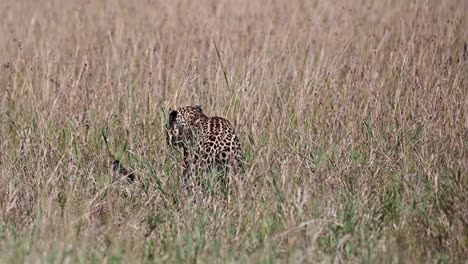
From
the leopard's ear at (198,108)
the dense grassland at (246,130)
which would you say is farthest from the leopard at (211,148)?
the leopard's ear at (198,108)

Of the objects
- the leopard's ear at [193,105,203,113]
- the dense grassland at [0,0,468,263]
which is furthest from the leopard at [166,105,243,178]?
the leopard's ear at [193,105,203,113]

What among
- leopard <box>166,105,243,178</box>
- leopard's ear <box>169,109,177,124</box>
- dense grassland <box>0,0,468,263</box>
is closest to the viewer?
dense grassland <box>0,0,468,263</box>

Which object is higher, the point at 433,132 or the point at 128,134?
the point at 433,132

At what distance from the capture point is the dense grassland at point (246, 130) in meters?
4.32

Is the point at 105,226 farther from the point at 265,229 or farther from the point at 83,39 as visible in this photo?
the point at 83,39

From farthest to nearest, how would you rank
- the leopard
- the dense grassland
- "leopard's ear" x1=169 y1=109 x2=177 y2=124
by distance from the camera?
"leopard's ear" x1=169 y1=109 x2=177 y2=124, the leopard, the dense grassland

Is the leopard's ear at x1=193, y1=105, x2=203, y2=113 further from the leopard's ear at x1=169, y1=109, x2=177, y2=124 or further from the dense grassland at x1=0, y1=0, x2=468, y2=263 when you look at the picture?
the dense grassland at x1=0, y1=0, x2=468, y2=263

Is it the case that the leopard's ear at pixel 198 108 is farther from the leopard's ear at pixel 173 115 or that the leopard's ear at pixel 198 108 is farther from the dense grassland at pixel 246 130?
the dense grassland at pixel 246 130

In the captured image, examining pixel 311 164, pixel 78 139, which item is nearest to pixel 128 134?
pixel 78 139

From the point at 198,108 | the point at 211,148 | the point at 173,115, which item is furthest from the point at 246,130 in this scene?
the point at 211,148

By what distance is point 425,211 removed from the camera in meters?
4.49

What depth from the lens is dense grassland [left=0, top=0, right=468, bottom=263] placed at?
4324 mm

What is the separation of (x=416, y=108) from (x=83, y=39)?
3.02 m

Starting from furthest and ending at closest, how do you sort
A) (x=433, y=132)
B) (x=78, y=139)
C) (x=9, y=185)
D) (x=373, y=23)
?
1. (x=373, y=23)
2. (x=78, y=139)
3. (x=433, y=132)
4. (x=9, y=185)
